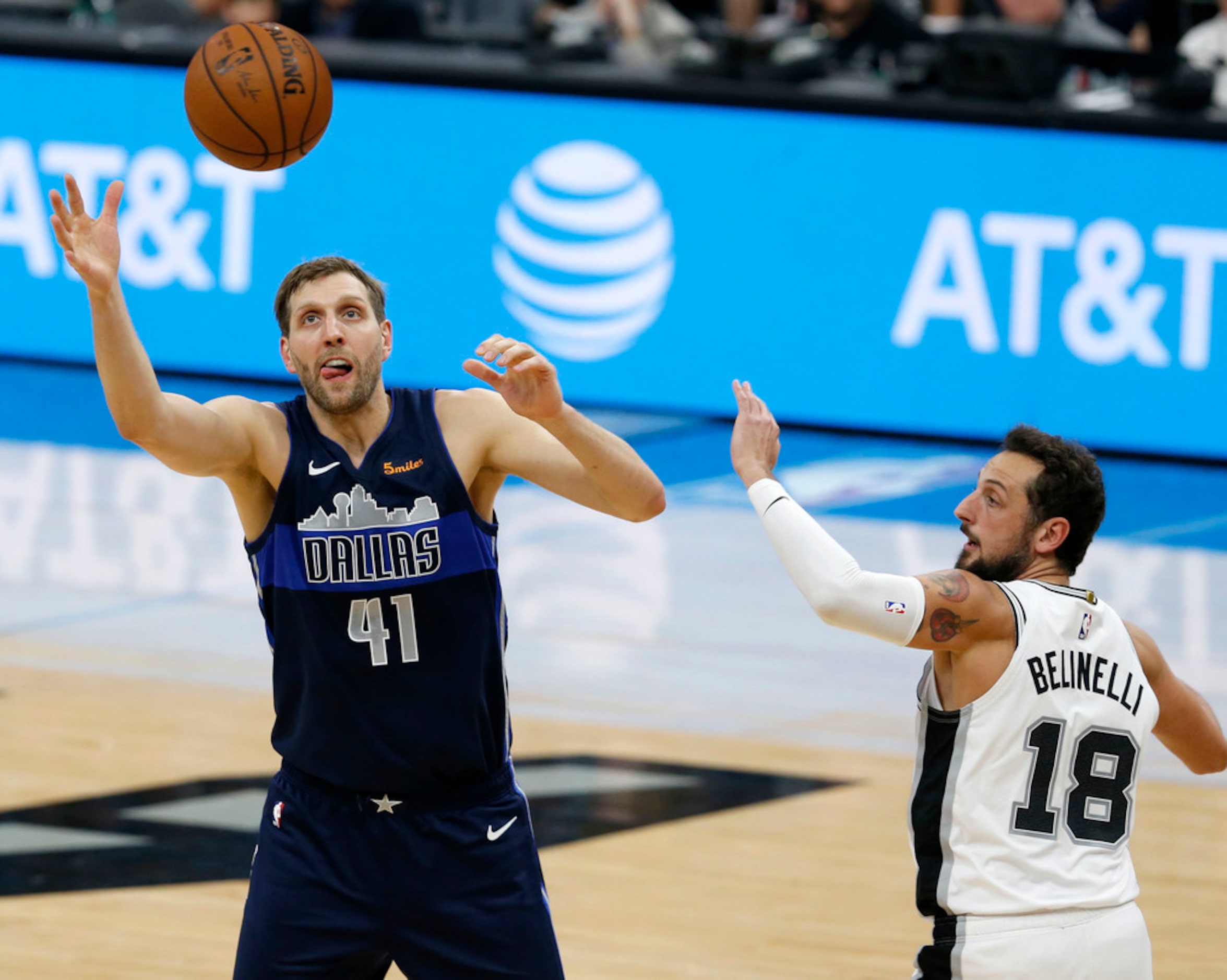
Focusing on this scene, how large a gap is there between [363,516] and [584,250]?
943cm

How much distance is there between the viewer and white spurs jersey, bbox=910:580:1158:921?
4.27 metres

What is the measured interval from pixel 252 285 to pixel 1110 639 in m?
10.9

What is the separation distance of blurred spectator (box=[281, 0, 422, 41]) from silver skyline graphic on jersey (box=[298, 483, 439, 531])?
10.7 m

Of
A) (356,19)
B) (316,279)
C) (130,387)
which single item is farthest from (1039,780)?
(356,19)

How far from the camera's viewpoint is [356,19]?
15.1m

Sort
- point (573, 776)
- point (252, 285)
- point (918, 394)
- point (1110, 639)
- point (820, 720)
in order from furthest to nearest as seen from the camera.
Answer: point (252, 285) < point (918, 394) < point (820, 720) < point (573, 776) < point (1110, 639)

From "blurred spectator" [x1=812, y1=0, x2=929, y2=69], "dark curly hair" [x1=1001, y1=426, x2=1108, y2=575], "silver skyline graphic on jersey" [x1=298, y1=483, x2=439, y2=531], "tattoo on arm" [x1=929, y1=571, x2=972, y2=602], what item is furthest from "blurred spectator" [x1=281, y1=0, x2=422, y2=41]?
"tattoo on arm" [x1=929, y1=571, x2=972, y2=602]

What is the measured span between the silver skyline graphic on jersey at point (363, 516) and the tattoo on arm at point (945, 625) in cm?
105

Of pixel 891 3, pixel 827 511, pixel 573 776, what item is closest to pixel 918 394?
pixel 827 511

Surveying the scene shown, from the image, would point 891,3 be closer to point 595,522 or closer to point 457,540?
point 595,522

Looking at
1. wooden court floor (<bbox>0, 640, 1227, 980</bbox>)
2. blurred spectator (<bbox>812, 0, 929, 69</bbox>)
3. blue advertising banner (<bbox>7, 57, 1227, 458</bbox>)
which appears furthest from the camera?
blurred spectator (<bbox>812, 0, 929, 69</bbox>)

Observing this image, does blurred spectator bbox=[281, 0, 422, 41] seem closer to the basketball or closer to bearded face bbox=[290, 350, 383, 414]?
the basketball

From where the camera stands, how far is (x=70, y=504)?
39.3 feet

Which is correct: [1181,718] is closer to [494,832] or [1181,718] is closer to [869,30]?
[494,832]
